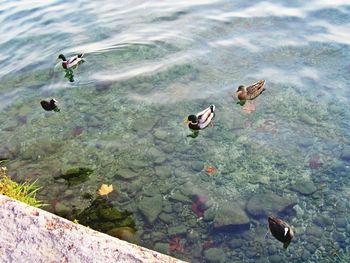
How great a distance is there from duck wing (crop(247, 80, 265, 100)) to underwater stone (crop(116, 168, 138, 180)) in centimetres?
304

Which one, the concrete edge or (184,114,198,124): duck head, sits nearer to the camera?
the concrete edge

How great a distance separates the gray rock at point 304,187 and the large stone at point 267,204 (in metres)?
0.23

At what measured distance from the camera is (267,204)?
6258mm

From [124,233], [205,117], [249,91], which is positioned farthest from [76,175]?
[249,91]

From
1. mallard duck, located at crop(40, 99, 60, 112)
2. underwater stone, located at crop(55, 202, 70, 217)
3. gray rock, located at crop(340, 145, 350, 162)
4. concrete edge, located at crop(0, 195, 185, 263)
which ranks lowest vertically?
underwater stone, located at crop(55, 202, 70, 217)

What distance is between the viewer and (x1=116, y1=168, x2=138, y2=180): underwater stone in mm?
7152

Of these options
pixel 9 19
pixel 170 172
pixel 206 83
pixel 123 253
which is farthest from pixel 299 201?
pixel 9 19

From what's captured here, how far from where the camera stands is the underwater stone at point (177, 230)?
19.8ft

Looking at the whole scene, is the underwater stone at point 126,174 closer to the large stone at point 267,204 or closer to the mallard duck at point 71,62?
the large stone at point 267,204

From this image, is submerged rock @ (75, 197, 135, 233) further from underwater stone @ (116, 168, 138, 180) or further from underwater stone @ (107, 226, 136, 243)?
underwater stone @ (116, 168, 138, 180)

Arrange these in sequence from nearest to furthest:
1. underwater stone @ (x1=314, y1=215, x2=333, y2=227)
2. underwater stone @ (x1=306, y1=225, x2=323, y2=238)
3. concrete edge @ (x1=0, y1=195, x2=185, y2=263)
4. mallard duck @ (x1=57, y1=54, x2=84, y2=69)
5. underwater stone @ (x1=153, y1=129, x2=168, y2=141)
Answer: concrete edge @ (x1=0, y1=195, x2=185, y2=263)
underwater stone @ (x1=306, y1=225, x2=323, y2=238)
underwater stone @ (x1=314, y1=215, x2=333, y2=227)
underwater stone @ (x1=153, y1=129, x2=168, y2=141)
mallard duck @ (x1=57, y1=54, x2=84, y2=69)

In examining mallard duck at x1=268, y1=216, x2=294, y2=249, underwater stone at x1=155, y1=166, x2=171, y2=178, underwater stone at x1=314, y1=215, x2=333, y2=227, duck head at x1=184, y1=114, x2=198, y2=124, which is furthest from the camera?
duck head at x1=184, y1=114, x2=198, y2=124

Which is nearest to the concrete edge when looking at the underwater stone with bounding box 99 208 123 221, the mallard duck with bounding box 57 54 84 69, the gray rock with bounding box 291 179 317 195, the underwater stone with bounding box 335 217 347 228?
the underwater stone with bounding box 99 208 123 221

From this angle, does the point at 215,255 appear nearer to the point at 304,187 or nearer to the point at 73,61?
the point at 304,187
